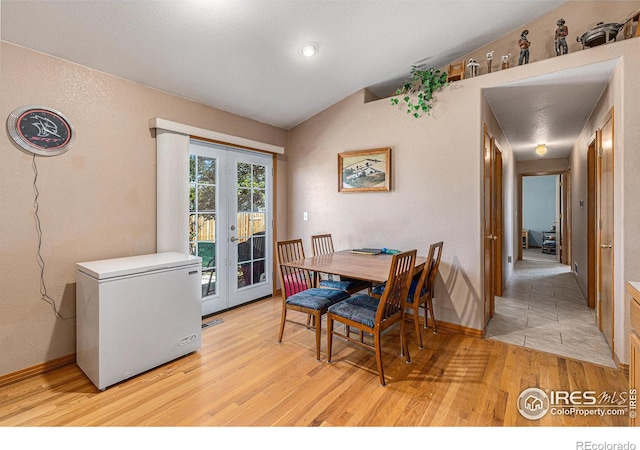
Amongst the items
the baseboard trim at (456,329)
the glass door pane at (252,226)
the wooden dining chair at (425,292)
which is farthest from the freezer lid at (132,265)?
the baseboard trim at (456,329)

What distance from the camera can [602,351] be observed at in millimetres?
2572

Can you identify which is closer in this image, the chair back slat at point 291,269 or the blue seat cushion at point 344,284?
the chair back slat at point 291,269

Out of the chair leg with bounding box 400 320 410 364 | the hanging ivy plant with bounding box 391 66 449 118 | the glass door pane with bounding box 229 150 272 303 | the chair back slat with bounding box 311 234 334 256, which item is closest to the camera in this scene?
the chair leg with bounding box 400 320 410 364

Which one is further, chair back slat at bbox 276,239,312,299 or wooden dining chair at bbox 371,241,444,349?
chair back slat at bbox 276,239,312,299

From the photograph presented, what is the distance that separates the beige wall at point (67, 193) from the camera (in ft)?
7.04

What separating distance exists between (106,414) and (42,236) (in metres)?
1.37

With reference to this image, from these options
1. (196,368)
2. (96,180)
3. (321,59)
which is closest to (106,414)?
(196,368)

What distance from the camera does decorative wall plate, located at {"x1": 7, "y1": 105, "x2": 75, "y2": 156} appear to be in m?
2.15

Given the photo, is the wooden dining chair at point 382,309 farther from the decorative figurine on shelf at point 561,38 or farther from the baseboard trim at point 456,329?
the decorative figurine on shelf at point 561,38

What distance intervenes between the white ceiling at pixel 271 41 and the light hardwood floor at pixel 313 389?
2.36 m

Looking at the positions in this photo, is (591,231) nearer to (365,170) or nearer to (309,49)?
(365,170)

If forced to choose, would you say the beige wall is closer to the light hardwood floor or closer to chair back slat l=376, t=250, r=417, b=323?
the light hardwood floor

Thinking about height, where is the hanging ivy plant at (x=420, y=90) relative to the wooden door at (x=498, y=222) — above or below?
above

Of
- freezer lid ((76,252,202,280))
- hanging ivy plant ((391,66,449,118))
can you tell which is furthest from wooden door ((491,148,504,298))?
freezer lid ((76,252,202,280))
